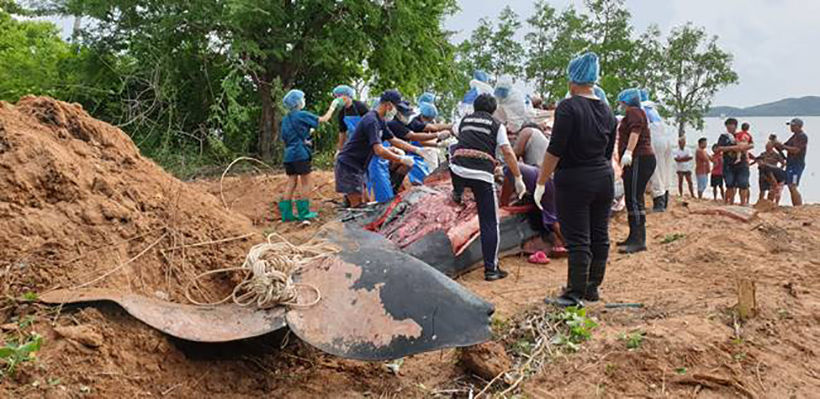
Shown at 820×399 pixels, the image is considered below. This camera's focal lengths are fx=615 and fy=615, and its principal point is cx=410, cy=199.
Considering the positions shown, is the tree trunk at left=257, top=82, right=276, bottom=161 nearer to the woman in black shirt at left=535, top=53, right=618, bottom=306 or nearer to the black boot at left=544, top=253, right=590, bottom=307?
the woman in black shirt at left=535, top=53, right=618, bottom=306

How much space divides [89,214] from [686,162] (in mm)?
12079

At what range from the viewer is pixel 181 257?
317 centimetres

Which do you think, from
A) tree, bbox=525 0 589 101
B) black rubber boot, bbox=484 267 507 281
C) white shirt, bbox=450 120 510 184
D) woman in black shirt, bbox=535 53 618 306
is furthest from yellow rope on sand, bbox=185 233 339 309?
tree, bbox=525 0 589 101

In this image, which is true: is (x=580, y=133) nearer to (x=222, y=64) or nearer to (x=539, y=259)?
(x=539, y=259)

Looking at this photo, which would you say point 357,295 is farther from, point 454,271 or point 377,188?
point 377,188

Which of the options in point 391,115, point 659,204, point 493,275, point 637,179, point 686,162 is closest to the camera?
point 493,275

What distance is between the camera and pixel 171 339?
2662mm

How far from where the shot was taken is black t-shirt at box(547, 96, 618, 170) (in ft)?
12.3

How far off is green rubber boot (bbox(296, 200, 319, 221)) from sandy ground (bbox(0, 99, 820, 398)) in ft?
12.5

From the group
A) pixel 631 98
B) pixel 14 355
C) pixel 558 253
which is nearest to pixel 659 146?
pixel 631 98

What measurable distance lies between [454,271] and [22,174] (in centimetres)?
315

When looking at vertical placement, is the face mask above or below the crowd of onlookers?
above

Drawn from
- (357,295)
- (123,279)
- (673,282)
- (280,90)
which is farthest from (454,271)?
(280,90)

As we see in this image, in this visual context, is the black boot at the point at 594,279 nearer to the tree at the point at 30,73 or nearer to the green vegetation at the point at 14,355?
the green vegetation at the point at 14,355
